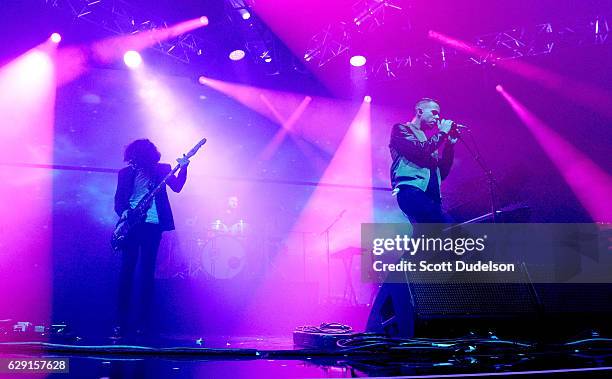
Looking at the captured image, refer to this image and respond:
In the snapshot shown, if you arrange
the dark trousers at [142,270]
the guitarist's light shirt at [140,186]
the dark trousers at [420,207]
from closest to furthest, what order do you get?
the dark trousers at [420,207], the dark trousers at [142,270], the guitarist's light shirt at [140,186]

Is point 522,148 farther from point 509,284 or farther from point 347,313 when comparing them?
point 509,284

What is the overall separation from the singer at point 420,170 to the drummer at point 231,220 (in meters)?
3.13

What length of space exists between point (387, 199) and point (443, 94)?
179 cm

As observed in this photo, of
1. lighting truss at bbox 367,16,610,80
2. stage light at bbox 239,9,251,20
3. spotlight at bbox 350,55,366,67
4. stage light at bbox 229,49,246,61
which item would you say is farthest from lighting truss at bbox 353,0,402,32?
stage light at bbox 229,49,246,61

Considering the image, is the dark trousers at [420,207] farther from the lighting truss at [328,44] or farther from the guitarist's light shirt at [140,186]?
the lighting truss at [328,44]

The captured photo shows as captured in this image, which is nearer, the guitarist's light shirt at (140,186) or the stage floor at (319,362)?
the stage floor at (319,362)

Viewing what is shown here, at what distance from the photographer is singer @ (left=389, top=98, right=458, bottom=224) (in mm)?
3023

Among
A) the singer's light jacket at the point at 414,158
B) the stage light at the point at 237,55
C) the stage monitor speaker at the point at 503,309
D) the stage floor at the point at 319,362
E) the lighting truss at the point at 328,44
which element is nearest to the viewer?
the stage floor at the point at 319,362

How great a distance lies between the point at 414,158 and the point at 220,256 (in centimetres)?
334

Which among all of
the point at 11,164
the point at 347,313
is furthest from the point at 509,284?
the point at 11,164

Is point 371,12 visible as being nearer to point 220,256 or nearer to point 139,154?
point 139,154

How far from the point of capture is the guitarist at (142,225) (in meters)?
3.71

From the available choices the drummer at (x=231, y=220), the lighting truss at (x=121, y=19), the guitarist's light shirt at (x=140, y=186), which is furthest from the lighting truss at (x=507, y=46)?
the guitarist's light shirt at (x=140, y=186)

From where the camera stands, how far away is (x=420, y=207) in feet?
9.93
